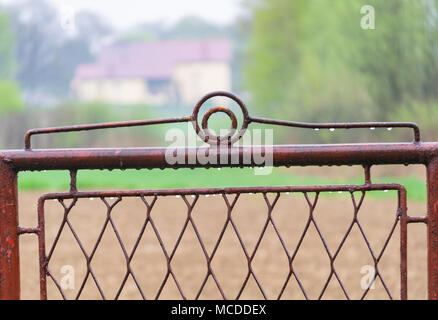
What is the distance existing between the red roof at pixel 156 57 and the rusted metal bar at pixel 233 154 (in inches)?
1870

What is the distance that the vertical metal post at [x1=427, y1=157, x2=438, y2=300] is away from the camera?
1.27 metres

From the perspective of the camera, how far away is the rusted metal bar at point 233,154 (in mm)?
1252

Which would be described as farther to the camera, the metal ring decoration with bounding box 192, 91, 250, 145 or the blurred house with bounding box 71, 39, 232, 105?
the blurred house with bounding box 71, 39, 232, 105

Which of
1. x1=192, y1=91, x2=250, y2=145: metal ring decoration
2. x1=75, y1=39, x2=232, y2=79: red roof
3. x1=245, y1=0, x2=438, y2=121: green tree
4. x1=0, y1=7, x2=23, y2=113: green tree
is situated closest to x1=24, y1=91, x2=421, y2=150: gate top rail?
x1=192, y1=91, x2=250, y2=145: metal ring decoration

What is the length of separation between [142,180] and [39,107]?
28.7 feet

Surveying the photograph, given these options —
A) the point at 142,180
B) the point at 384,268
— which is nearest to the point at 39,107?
the point at 142,180

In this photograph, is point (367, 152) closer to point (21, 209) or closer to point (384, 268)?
point (384, 268)

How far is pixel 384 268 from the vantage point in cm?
560

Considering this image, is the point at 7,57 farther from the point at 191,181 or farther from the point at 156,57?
the point at 191,181

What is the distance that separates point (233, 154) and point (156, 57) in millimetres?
48724

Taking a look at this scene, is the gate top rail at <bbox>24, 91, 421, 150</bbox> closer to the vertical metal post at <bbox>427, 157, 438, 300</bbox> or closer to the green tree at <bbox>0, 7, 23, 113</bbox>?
the vertical metal post at <bbox>427, 157, 438, 300</bbox>

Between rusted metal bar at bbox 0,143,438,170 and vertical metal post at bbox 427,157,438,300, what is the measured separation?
0.07ft

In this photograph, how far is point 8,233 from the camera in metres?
1.27

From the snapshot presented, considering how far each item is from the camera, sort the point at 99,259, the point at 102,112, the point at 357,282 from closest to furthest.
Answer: the point at 357,282 < the point at 99,259 < the point at 102,112
